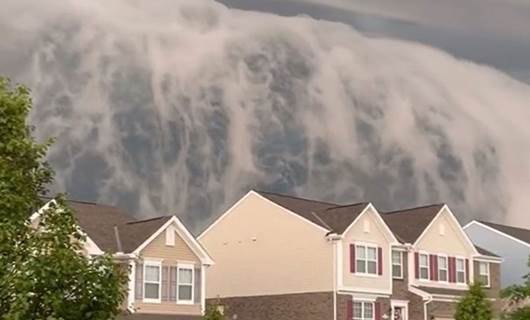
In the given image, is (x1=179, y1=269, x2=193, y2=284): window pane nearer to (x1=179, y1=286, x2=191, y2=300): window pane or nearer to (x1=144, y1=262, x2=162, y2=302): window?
(x1=179, y1=286, x2=191, y2=300): window pane

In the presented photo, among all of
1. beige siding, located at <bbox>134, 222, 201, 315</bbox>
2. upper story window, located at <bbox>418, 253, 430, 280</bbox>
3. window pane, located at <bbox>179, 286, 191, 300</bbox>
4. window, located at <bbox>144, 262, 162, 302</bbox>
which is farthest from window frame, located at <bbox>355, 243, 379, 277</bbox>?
window, located at <bbox>144, 262, 162, 302</bbox>

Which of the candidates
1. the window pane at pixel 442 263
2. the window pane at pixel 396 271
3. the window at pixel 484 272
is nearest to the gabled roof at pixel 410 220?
the window pane at pixel 396 271

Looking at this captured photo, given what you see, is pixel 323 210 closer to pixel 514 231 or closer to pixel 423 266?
pixel 423 266

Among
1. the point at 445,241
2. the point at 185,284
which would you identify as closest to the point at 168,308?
the point at 185,284

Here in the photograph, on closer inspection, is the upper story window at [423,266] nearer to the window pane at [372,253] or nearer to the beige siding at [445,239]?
the beige siding at [445,239]

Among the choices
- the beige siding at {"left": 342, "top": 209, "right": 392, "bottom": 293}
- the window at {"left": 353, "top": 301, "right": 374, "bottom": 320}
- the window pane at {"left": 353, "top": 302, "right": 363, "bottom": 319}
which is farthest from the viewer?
the beige siding at {"left": 342, "top": 209, "right": 392, "bottom": 293}

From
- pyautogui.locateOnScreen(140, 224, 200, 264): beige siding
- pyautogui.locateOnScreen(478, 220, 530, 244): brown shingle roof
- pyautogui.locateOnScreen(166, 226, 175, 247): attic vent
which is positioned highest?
pyautogui.locateOnScreen(478, 220, 530, 244): brown shingle roof
